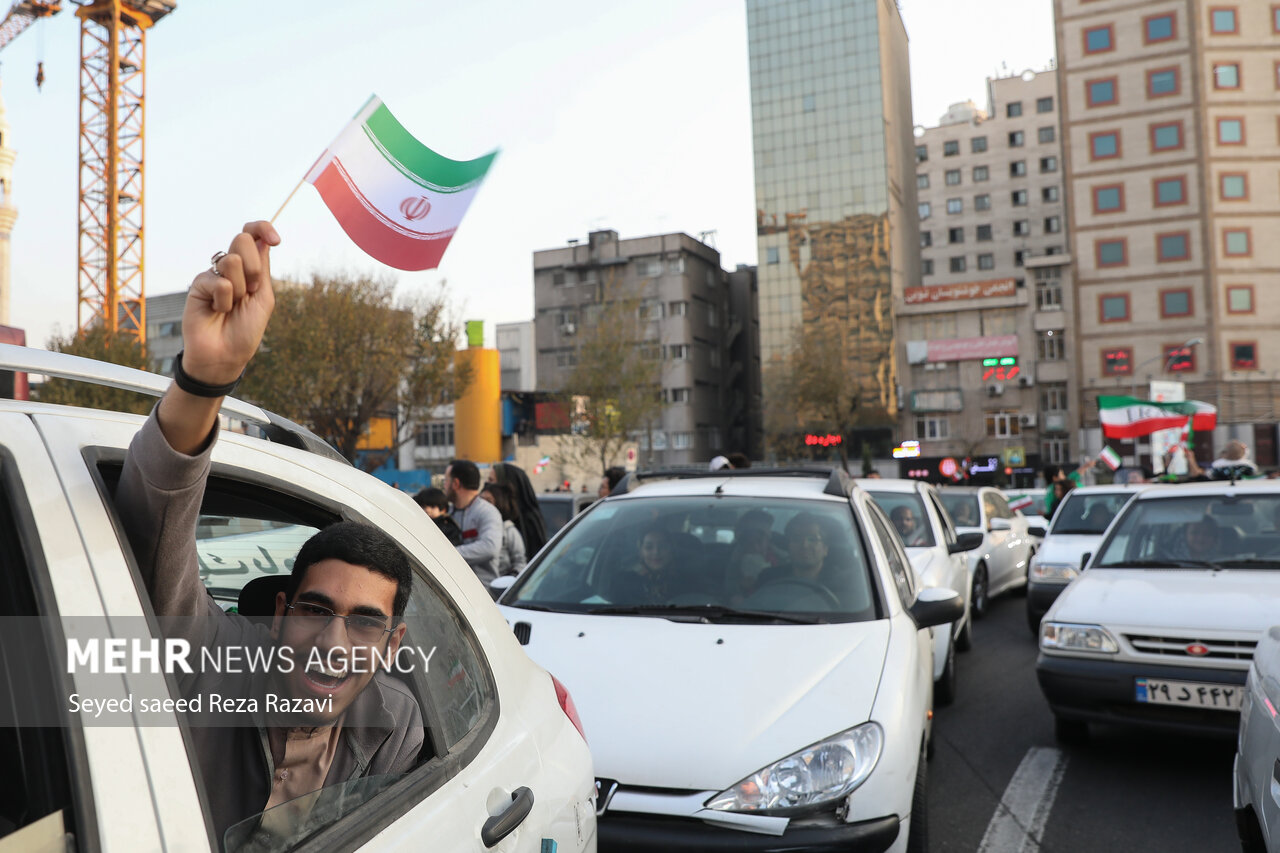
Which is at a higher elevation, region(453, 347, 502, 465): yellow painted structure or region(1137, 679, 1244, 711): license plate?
region(453, 347, 502, 465): yellow painted structure

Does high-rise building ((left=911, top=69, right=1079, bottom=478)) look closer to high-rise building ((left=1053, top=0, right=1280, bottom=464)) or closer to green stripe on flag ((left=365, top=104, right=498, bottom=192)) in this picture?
high-rise building ((left=1053, top=0, right=1280, bottom=464))

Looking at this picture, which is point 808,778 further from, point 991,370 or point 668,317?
point 668,317

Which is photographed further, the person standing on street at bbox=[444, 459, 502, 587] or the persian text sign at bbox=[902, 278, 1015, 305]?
the persian text sign at bbox=[902, 278, 1015, 305]

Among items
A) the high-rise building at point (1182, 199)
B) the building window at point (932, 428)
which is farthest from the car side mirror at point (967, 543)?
the building window at point (932, 428)

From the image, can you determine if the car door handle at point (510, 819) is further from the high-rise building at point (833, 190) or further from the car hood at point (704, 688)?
the high-rise building at point (833, 190)

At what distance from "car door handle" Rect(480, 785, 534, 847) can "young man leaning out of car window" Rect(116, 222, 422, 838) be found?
6.9 inches

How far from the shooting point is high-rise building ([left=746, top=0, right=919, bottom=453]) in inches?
2549

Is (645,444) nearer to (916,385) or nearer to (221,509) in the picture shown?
(916,385)

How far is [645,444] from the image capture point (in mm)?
65250

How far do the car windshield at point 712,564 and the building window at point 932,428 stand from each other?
60.4m

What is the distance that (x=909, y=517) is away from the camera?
880cm

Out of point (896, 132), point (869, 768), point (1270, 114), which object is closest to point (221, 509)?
point (869, 768)

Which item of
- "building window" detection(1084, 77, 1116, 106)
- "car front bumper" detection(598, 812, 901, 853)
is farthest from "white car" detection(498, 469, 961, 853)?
"building window" detection(1084, 77, 1116, 106)

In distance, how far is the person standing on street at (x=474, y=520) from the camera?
6824mm
